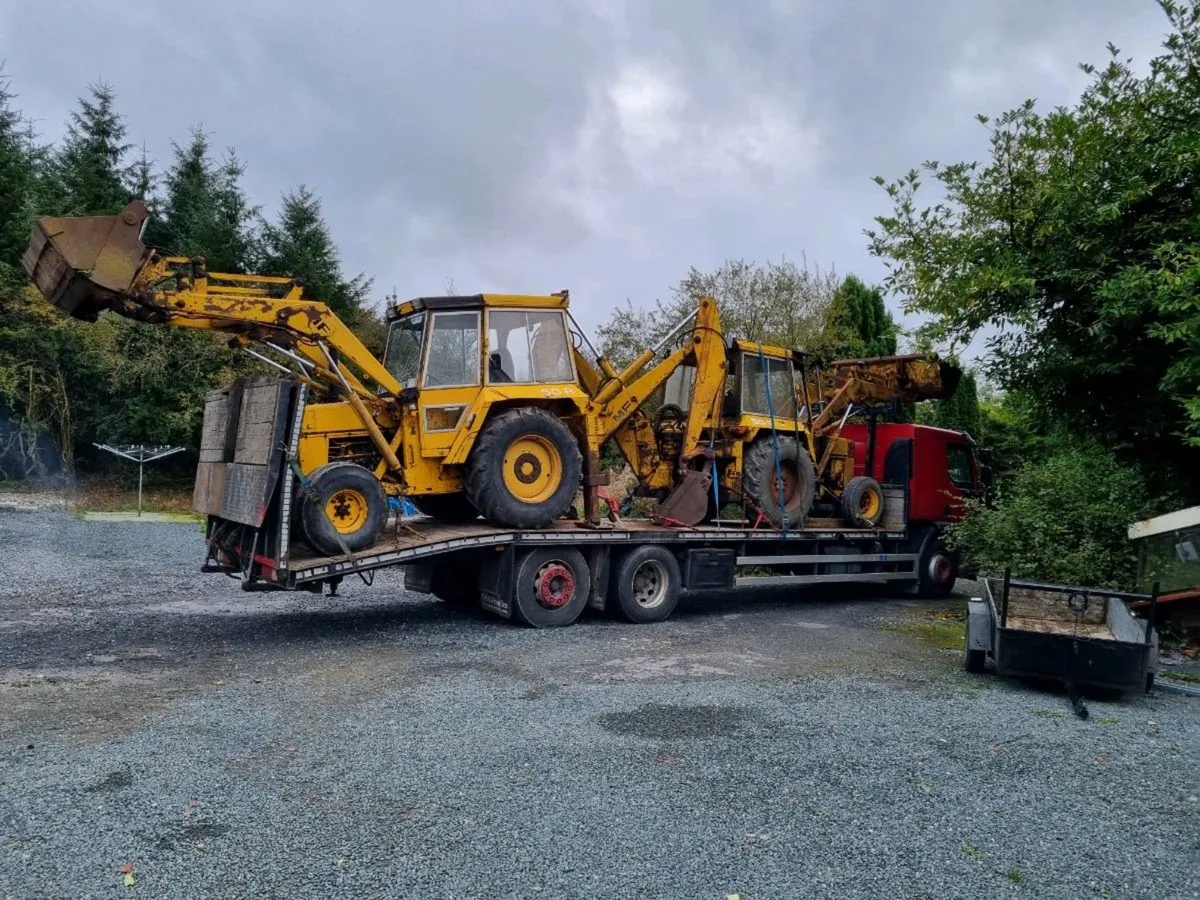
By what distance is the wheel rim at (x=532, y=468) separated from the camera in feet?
32.0

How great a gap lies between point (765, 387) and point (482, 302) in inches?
167

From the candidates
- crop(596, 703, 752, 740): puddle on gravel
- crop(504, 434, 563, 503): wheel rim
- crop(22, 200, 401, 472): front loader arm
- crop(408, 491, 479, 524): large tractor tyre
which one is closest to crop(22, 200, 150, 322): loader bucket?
crop(22, 200, 401, 472): front loader arm

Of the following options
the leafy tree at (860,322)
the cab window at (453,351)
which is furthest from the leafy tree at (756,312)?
the cab window at (453,351)

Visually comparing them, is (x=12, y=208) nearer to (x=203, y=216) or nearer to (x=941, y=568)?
(x=203, y=216)

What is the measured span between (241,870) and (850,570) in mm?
10357

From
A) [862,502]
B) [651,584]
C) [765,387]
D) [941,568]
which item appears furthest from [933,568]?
[651,584]

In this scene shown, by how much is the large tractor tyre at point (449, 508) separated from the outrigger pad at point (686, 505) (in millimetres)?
2279

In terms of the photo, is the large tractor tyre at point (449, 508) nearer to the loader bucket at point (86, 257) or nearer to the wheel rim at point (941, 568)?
the loader bucket at point (86, 257)

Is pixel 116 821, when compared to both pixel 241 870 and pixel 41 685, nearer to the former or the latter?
pixel 241 870

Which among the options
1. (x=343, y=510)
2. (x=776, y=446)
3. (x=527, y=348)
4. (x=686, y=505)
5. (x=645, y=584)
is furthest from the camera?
(x=776, y=446)

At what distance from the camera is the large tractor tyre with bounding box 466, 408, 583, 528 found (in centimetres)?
951

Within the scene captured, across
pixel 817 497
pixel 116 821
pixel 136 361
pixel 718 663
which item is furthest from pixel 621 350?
pixel 116 821

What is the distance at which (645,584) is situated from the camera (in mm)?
10844

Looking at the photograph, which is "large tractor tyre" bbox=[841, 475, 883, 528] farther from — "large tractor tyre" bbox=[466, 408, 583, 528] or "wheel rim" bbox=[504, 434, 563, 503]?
"wheel rim" bbox=[504, 434, 563, 503]
